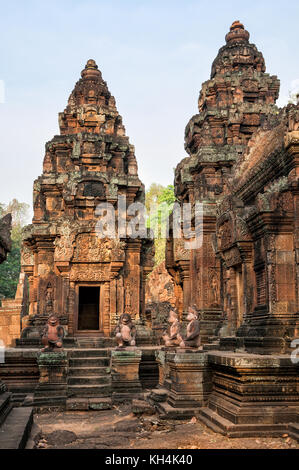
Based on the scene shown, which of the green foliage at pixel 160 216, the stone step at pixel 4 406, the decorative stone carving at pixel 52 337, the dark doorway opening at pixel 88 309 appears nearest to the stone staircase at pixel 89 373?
the decorative stone carving at pixel 52 337

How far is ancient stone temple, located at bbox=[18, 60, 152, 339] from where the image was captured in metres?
14.8

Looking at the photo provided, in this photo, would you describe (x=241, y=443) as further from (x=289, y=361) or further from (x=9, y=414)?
(x=9, y=414)

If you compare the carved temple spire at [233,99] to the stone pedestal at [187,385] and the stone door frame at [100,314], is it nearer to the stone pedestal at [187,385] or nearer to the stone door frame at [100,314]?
the stone door frame at [100,314]

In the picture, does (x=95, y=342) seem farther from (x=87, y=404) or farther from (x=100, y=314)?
(x=87, y=404)

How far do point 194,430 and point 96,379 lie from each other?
4472 mm

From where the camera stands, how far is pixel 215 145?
16344 mm

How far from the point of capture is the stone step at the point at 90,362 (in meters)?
12.1

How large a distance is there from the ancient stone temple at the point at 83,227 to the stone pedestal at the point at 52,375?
3.72 meters

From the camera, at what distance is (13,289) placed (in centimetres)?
3722

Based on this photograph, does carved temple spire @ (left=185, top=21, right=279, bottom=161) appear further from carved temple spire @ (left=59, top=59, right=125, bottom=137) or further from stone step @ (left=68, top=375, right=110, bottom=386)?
stone step @ (left=68, top=375, right=110, bottom=386)

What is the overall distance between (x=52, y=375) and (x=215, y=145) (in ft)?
30.6

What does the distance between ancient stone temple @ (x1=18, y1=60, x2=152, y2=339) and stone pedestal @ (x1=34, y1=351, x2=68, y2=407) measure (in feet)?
12.2

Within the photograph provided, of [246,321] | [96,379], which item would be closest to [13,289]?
[96,379]

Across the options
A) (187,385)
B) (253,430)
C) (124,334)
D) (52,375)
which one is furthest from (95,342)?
(253,430)
